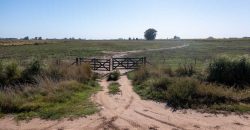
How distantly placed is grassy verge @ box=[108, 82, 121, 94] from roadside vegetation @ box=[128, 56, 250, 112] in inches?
45.8

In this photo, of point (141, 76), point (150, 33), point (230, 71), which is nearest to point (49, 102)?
point (141, 76)

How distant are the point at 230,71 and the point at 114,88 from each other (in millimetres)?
7809

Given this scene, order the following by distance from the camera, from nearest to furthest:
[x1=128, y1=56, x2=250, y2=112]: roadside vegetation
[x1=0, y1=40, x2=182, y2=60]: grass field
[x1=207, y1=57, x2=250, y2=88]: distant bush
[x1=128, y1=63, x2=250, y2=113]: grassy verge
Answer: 1. [x1=128, y1=63, x2=250, y2=113]: grassy verge
2. [x1=128, y1=56, x2=250, y2=112]: roadside vegetation
3. [x1=207, y1=57, x2=250, y2=88]: distant bush
4. [x1=0, y1=40, x2=182, y2=60]: grass field

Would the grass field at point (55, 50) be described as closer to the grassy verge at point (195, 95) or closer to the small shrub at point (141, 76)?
the small shrub at point (141, 76)

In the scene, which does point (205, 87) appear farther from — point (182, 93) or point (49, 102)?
point (49, 102)

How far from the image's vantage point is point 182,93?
642 inches

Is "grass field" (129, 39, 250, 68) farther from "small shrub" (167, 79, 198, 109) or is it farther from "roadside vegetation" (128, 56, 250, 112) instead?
"small shrub" (167, 79, 198, 109)

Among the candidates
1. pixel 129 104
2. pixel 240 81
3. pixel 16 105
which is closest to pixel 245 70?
pixel 240 81

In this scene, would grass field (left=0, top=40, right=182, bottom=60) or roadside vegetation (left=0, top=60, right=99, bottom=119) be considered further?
grass field (left=0, top=40, right=182, bottom=60)

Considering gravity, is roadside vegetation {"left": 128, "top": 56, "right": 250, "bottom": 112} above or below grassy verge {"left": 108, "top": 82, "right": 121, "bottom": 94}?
above

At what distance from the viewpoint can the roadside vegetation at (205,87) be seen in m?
15.6

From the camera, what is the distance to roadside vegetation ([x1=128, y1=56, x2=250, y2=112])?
15.6m

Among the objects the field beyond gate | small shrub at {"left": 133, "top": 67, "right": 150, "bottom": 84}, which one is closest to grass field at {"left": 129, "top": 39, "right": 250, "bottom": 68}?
the field beyond gate

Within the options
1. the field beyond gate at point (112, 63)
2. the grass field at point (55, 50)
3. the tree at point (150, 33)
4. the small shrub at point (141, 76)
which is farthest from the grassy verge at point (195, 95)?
the tree at point (150, 33)
